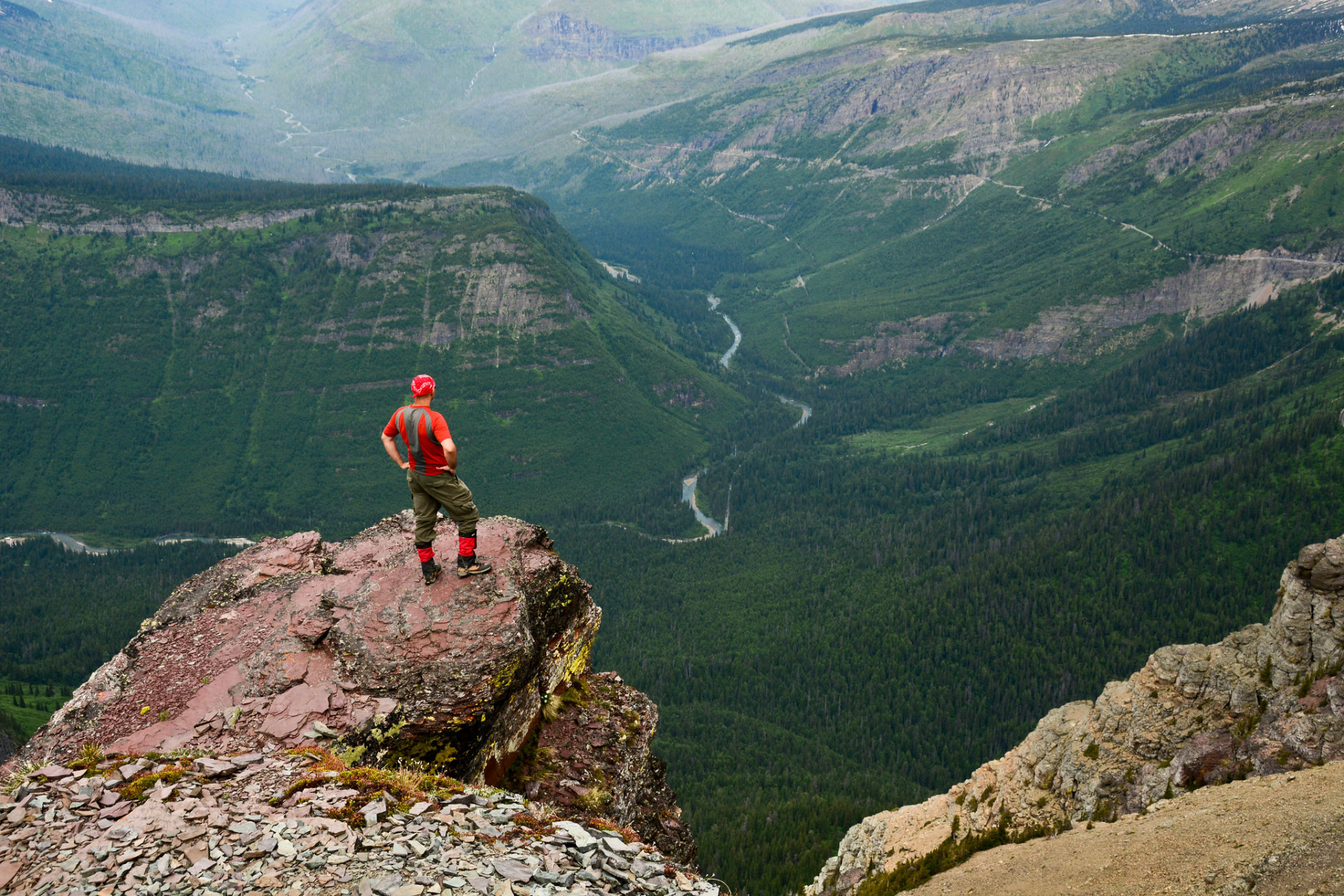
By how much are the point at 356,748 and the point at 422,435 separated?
340 inches

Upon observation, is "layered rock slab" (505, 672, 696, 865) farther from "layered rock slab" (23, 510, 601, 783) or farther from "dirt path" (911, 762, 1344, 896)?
"dirt path" (911, 762, 1344, 896)

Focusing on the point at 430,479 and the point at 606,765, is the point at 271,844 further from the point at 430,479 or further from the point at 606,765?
the point at 606,765

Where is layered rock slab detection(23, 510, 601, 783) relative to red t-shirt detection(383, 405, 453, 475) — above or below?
below

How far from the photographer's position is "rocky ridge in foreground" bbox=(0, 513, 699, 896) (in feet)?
53.3

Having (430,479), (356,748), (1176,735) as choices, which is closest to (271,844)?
(356,748)

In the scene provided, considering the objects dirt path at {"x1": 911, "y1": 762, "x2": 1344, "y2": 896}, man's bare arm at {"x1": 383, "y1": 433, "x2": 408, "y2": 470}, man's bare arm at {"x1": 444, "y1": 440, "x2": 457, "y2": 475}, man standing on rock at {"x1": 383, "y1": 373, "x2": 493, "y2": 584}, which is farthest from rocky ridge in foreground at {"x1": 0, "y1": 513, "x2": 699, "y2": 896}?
dirt path at {"x1": 911, "y1": 762, "x2": 1344, "y2": 896}

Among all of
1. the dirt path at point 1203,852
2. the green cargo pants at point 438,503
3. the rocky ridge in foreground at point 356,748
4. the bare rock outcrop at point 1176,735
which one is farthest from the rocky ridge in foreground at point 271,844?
the bare rock outcrop at point 1176,735

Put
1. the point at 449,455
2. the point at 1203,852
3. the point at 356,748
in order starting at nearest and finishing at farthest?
1. the point at 356,748
2. the point at 449,455
3. the point at 1203,852

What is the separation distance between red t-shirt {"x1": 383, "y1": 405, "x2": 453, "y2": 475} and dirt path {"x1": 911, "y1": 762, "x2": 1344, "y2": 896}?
24.5 meters

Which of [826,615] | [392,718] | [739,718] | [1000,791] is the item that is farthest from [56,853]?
[826,615]

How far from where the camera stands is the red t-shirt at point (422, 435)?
959 inches

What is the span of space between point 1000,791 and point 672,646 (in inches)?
4362

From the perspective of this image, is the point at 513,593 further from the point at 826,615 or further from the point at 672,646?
the point at 826,615

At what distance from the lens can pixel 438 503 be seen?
86.1 feet
